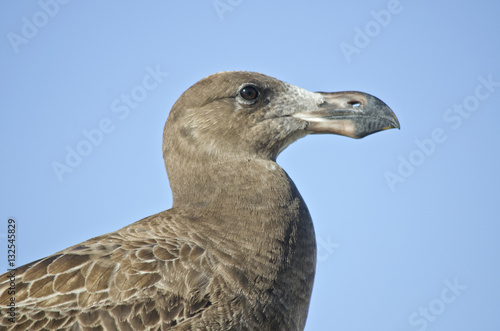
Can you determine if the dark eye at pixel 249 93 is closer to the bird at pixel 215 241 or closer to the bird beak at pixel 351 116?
the bird at pixel 215 241

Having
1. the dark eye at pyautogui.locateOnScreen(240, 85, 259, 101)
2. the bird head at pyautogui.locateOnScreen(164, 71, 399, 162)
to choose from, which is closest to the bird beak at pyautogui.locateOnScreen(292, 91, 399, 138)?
the bird head at pyautogui.locateOnScreen(164, 71, 399, 162)

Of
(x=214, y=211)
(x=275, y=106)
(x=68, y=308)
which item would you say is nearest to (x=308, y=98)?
(x=275, y=106)

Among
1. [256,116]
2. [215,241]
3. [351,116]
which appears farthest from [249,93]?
[215,241]

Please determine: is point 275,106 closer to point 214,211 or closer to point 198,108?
point 198,108

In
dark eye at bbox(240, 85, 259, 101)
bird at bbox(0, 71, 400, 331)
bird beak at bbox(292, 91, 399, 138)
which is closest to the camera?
bird at bbox(0, 71, 400, 331)

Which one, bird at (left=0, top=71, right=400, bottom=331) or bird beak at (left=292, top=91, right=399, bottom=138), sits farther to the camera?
bird beak at (left=292, top=91, right=399, bottom=138)

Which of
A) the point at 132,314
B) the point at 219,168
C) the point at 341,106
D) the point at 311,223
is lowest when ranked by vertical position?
the point at 132,314

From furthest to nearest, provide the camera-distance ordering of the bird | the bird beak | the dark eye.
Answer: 1. the dark eye
2. the bird beak
3. the bird

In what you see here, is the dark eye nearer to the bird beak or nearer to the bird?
the bird

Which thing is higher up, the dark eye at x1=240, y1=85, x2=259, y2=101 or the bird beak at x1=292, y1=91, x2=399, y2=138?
the dark eye at x1=240, y1=85, x2=259, y2=101

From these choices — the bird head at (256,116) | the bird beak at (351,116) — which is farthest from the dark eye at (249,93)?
the bird beak at (351,116)
